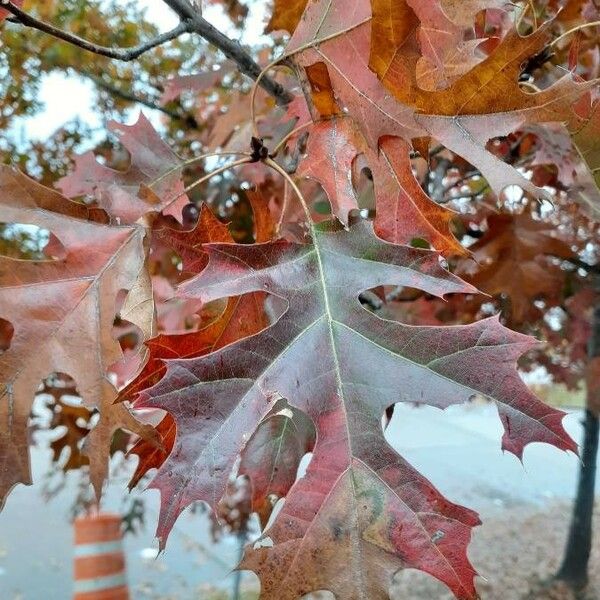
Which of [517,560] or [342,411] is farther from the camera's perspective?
[517,560]

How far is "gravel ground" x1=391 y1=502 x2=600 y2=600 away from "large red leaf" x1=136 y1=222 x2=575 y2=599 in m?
2.58

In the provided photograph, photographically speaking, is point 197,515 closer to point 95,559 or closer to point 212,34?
point 95,559

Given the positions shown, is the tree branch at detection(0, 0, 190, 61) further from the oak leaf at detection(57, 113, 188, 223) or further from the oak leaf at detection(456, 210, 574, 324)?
the oak leaf at detection(456, 210, 574, 324)

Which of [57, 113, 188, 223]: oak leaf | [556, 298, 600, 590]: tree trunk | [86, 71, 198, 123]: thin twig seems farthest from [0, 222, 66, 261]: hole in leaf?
[556, 298, 600, 590]: tree trunk

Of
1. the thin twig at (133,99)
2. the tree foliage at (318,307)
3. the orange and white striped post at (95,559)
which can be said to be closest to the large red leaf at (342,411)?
the tree foliage at (318,307)

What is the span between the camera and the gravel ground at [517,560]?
2.87 meters

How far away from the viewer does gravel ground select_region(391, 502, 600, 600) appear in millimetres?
2869

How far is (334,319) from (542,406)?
7.3 inches

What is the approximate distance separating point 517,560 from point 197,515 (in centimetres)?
176

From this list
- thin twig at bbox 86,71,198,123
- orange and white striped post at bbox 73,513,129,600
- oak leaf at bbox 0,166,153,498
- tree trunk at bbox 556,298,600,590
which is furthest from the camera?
tree trunk at bbox 556,298,600,590

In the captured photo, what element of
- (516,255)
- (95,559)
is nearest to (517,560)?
(95,559)

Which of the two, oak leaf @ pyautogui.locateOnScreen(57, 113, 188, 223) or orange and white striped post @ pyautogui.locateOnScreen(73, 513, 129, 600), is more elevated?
oak leaf @ pyautogui.locateOnScreen(57, 113, 188, 223)

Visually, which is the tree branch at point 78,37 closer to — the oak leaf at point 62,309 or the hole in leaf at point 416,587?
the oak leaf at point 62,309

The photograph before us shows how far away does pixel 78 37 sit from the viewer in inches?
27.4
